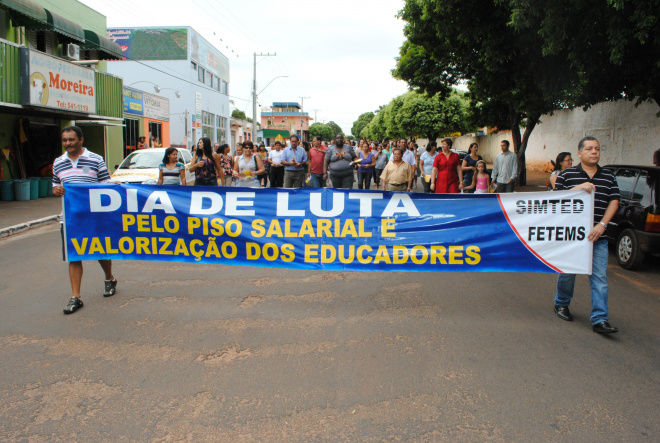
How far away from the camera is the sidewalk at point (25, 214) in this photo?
11141mm

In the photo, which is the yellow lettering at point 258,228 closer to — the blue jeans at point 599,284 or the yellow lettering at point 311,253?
the yellow lettering at point 311,253

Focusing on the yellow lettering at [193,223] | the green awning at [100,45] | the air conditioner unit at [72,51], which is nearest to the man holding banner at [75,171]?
the yellow lettering at [193,223]

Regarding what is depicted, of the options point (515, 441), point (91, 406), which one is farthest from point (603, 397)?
point (91, 406)

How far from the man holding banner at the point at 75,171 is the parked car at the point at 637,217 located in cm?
717

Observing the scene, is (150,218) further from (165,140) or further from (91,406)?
(165,140)

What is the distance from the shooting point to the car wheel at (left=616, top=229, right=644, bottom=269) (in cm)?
769

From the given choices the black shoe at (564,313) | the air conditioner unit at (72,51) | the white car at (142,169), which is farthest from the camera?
the air conditioner unit at (72,51)

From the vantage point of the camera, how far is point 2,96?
14648 mm

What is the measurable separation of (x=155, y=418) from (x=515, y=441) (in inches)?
85.7

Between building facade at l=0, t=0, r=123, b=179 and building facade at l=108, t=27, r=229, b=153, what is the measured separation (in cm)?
2713

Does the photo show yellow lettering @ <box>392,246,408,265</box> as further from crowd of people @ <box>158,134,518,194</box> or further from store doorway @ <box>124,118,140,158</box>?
store doorway @ <box>124,118,140,158</box>

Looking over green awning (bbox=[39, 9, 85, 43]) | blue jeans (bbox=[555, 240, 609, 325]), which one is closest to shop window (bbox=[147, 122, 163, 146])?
green awning (bbox=[39, 9, 85, 43])

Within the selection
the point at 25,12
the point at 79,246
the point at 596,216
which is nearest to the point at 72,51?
the point at 25,12

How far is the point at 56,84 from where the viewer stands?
16734mm
